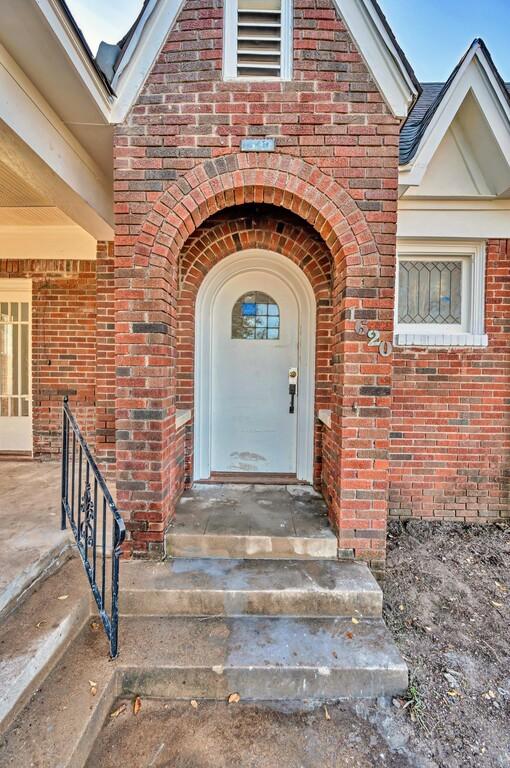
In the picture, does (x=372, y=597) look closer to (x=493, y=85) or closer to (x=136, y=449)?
(x=136, y=449)

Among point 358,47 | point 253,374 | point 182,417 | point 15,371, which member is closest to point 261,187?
point 358,47

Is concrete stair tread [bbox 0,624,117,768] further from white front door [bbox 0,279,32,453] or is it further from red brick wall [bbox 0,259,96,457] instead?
white front door [bbox 0,279,32,453]

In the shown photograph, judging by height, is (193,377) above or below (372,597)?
above

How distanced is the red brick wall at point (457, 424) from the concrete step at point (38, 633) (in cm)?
306

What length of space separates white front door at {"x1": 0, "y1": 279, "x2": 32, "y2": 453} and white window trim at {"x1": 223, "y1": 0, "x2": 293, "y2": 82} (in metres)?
3.72

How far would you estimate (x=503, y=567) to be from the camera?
10.7ft

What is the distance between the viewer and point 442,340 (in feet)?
13.0

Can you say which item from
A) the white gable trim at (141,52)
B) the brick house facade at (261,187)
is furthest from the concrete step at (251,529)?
the white gable trim at (141,52)

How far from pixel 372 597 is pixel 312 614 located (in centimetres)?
41

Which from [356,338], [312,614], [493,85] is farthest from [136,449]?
[493,85]

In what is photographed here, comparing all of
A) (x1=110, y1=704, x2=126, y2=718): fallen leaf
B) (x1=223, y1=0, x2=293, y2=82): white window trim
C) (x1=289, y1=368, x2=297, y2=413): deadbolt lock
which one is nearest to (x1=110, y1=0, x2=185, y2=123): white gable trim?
(x1=223, y1=0, x2=293, y2=82): white window trim

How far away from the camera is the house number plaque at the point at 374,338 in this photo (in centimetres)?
280

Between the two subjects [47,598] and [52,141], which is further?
[52,141]

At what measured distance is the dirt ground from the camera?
176cm
